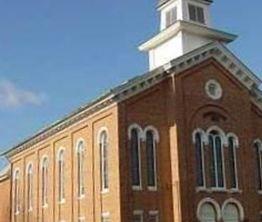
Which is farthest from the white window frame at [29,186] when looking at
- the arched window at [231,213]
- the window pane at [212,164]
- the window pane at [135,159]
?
the arched window at [231,213]

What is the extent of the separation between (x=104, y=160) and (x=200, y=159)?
5.60 m

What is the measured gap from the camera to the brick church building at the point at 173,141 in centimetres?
3803

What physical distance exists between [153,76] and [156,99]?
4.48 feet

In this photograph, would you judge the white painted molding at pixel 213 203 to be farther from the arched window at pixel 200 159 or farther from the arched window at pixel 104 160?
the arched window at pixel 104 160

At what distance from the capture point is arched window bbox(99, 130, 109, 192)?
38844 millimetres

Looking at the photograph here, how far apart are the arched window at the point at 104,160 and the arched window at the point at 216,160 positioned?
6234 mm

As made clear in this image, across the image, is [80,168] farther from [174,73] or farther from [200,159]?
[174,73]

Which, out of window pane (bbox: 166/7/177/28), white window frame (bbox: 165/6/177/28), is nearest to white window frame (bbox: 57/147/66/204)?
white window frame (bbox: 165/6/177/28)

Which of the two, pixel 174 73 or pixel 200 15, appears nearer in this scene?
pixel 174 73

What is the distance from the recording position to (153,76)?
39.4 m

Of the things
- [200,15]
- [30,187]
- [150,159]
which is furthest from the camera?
[30,187]

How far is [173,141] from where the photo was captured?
38906 mm

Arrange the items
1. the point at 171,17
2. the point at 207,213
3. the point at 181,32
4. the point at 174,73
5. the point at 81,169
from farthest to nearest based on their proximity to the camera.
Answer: the point at 171,17
the point at 181,32
the point at 81,169
the point at 174,73
the point at 207,213

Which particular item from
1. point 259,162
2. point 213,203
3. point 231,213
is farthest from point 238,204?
point 259,162
